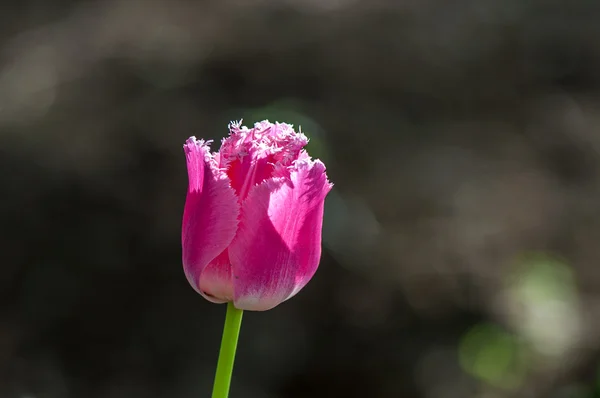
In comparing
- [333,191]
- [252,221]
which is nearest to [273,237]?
[252,221]

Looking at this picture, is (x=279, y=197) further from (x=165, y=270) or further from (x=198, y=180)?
(x=165, y=270)

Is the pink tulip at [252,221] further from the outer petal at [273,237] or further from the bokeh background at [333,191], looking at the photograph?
the bokeh background at [333,191]

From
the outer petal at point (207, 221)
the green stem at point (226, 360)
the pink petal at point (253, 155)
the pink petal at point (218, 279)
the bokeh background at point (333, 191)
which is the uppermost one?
the bokeh background at point (333, 191)

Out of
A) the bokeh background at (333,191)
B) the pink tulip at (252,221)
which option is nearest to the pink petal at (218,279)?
the pink tulip at (252,221)

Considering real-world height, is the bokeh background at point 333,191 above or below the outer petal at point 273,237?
above

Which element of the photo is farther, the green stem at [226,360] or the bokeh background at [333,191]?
the bokeh background at [333,191]

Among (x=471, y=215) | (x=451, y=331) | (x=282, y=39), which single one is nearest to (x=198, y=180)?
(x=451, y=331)

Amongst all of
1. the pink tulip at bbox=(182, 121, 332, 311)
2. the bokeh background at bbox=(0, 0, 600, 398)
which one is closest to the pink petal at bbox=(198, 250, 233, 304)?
the pink tulip at bbox=(182, 121, 332, 311)

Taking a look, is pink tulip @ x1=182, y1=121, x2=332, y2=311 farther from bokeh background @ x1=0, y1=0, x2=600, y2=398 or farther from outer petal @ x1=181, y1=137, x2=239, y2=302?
bokeh background @ x1=0, y1=0, x2=600, y2=398
